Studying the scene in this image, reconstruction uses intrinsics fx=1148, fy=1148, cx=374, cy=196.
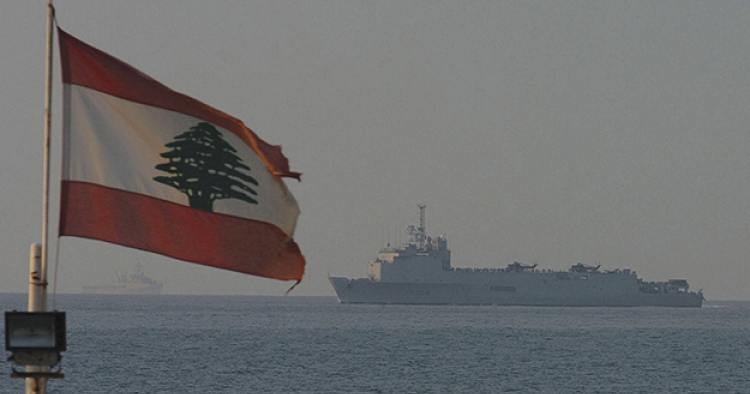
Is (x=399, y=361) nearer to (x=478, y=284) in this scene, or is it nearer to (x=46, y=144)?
(x=46, y=144)

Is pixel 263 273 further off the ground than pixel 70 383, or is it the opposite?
pixel 263 273

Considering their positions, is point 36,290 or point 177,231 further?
point 177,231

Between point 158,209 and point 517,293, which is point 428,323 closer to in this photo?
point 517,293

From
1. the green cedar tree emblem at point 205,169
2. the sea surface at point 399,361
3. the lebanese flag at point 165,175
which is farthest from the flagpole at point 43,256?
the sea surface at point 399,361

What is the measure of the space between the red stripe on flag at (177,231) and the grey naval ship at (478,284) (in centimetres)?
10163

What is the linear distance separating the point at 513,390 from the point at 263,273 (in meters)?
27.7

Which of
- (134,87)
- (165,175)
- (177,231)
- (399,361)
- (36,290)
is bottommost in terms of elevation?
(399,361)

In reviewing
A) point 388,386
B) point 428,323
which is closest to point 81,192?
point 388,386

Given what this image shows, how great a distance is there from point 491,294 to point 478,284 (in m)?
1.96

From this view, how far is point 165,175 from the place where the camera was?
764 cm

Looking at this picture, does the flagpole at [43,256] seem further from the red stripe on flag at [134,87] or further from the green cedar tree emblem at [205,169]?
the green cedar tree emblem at [205,169]

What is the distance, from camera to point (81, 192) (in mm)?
7488

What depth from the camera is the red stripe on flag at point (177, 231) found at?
24.6ft

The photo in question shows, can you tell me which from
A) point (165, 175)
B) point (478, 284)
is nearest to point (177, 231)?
point (165, 175)
